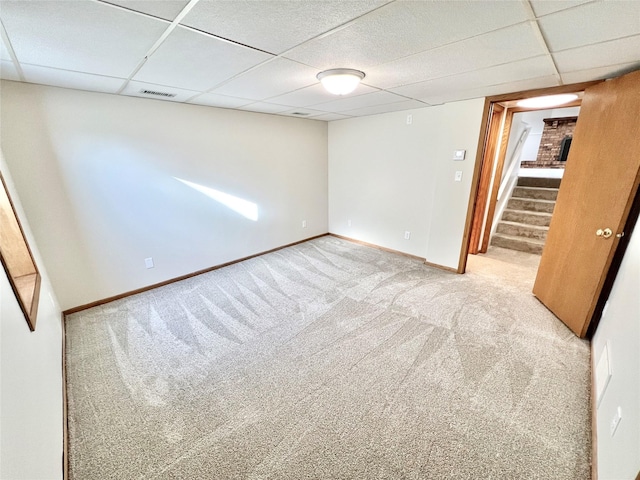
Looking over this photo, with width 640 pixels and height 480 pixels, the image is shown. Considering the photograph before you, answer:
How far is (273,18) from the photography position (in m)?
1.20

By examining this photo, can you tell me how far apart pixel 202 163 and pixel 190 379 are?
241 centimetres

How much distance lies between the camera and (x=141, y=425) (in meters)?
1.53

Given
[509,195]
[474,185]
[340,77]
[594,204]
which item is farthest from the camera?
[509,195]

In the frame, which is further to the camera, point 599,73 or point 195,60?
point 599,73

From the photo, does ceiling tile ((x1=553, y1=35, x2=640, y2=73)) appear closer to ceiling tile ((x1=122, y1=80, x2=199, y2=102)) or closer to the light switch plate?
the light switch plate

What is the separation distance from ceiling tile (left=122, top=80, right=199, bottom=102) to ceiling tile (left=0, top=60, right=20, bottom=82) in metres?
0.65

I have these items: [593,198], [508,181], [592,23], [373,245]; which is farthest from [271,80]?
[508,181]

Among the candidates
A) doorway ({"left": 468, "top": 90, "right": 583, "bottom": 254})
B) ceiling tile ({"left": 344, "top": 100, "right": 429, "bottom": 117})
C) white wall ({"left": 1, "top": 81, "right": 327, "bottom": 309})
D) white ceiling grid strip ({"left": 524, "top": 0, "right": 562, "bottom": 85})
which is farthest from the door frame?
white wall ({"left": 1, "top": 81, "right": 327, "bottom": 309})

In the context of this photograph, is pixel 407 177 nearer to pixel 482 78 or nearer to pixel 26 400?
pixel 482 78

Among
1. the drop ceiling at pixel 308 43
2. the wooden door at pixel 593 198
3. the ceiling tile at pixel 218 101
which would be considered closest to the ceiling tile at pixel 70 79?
the drop ceiling at pixel 308 43

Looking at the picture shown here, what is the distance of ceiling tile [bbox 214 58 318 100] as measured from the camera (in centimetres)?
185

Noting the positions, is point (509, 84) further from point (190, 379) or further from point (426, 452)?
point (190, 379)

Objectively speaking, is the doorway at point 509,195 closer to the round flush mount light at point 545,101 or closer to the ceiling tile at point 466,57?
the round flush mount light at point 545,101

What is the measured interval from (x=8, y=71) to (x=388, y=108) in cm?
348
